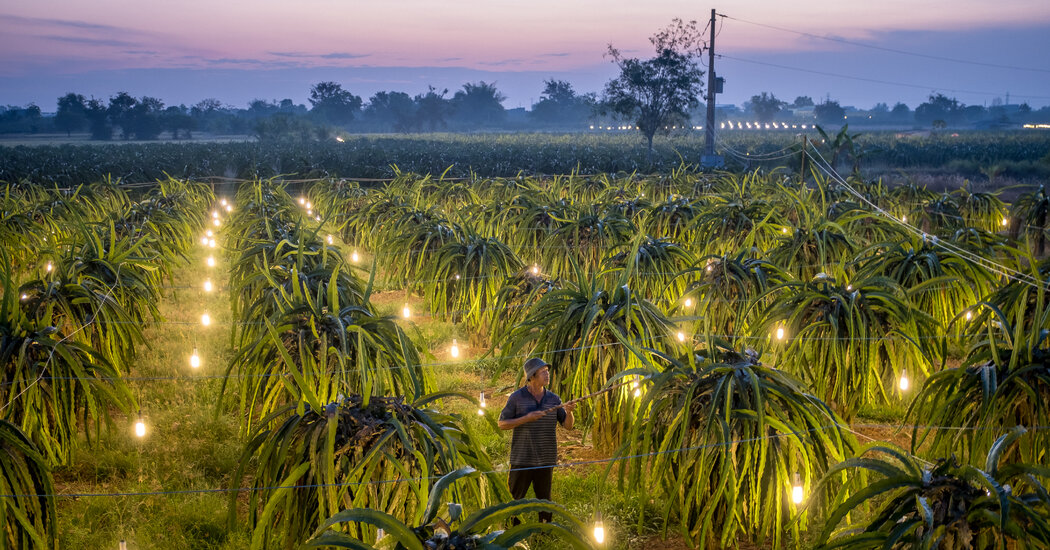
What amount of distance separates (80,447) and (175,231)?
5.66m

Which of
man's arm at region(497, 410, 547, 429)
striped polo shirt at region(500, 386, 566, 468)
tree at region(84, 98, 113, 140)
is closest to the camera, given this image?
man's arm at region(497, 410, 547, 429)

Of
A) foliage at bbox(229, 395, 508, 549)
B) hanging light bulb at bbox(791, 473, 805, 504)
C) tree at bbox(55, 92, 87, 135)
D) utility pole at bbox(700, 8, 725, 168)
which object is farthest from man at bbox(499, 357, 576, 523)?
tree at bbox(55, 92, 87, 135)

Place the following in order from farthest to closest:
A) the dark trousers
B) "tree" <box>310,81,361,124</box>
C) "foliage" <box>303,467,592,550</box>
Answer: "tree" <box>310,81,361,124</box>
the dark trousers
"foliage" <box>303,467,592,550</box>

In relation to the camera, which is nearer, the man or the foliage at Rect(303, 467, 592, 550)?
the foliage at Rect(303, 467, 592, 550)

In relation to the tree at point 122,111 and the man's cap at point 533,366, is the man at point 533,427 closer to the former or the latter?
the man's cap at point 533,366

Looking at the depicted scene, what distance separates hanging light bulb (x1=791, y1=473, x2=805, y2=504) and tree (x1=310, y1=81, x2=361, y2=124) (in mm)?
89052

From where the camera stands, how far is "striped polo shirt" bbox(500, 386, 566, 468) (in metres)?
3.77

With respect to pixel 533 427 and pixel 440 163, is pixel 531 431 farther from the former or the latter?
pixel 440 163

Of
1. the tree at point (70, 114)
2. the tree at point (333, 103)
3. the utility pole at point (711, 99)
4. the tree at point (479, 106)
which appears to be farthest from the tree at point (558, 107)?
the utility pole at point (711, 99)

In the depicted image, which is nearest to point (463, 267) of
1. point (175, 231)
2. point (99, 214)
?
point (175, 231)

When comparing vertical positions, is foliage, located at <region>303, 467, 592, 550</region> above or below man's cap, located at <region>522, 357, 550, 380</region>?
above

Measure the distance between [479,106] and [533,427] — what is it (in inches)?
4158

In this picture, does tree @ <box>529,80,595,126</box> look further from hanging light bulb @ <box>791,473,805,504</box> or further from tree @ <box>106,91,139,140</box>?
hanging light bulb @ <box>791,473,805,504</box>

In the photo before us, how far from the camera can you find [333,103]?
3469 inches
